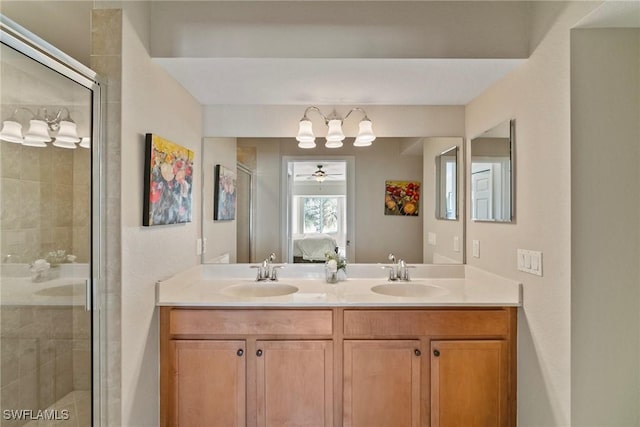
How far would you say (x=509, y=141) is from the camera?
1.79 meters

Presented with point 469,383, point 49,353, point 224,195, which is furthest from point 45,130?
point 469,383

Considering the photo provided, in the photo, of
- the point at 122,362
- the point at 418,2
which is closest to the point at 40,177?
the point at 122,362

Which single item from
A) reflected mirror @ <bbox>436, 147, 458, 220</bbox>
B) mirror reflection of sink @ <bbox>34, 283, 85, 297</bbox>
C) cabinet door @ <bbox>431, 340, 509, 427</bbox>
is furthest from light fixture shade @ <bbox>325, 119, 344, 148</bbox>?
mirror reflection of sink @ <bbox>34, 283, 85, 297</bbox>

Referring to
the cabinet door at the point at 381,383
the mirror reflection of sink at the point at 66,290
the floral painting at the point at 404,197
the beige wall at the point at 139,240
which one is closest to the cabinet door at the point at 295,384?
the cabinet door at the point at 381,383

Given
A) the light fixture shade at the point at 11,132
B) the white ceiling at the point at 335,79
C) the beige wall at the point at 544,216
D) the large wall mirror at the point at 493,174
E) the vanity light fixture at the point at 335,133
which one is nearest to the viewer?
the light fixture shade at the point at 11,132

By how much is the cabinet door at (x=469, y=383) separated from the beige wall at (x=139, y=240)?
1449 millimetres

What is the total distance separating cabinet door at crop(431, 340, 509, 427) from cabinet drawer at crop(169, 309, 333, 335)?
607mm

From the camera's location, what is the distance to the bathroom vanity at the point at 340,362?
1.71 metres

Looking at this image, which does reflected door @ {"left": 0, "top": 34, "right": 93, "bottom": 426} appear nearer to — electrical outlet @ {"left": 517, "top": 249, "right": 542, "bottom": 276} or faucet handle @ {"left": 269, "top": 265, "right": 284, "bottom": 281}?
faucet handle @ {"left": 269, "top": 265, "right": 284, "bottom": 281}

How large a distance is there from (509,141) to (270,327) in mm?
1629

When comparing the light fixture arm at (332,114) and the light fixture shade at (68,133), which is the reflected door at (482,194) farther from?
the light fixture shade at (68,133)

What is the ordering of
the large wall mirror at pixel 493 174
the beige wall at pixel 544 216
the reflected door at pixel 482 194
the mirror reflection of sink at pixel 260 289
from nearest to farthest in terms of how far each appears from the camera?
the beige wall at pixel 544 216 < the large wall mirror at pixel 493 174 < the reflected door at pixel 482 194 < the mirror reflection of sink at pixel 260 289

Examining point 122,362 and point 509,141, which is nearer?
point 122,362

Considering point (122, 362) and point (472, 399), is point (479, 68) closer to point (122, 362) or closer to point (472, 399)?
point (472, 399)
